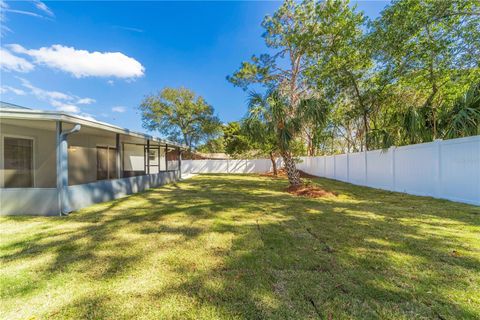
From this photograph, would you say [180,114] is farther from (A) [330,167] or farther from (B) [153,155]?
(A) [330,167]

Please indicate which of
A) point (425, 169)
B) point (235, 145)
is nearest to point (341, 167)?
point (425, 169)

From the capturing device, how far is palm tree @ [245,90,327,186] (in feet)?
27.5

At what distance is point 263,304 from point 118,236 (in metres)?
2.90

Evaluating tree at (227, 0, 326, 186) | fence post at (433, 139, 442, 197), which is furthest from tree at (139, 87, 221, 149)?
fence post at (433, 139, 442, 197)

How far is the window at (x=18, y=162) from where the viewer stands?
23.3ft

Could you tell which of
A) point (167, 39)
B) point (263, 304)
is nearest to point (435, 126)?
point (263, 304)

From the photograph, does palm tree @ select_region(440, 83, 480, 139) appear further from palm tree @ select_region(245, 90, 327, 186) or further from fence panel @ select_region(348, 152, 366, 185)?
fence panel @ select_region(348, 152, 366, 185)

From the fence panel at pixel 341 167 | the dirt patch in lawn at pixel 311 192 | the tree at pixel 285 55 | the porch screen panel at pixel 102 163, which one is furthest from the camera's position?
the fence panel at pixel 341 167

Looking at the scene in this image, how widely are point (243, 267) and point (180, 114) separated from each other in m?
25.6

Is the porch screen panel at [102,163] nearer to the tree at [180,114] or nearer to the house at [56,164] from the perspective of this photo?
the house at [56,164]

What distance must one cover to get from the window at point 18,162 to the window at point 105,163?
291 cm

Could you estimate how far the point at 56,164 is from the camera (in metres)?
6.21

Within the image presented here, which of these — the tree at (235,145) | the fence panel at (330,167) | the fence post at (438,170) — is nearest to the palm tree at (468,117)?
the fence post at (438,170)

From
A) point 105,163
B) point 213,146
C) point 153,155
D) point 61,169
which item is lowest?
point 61,169
